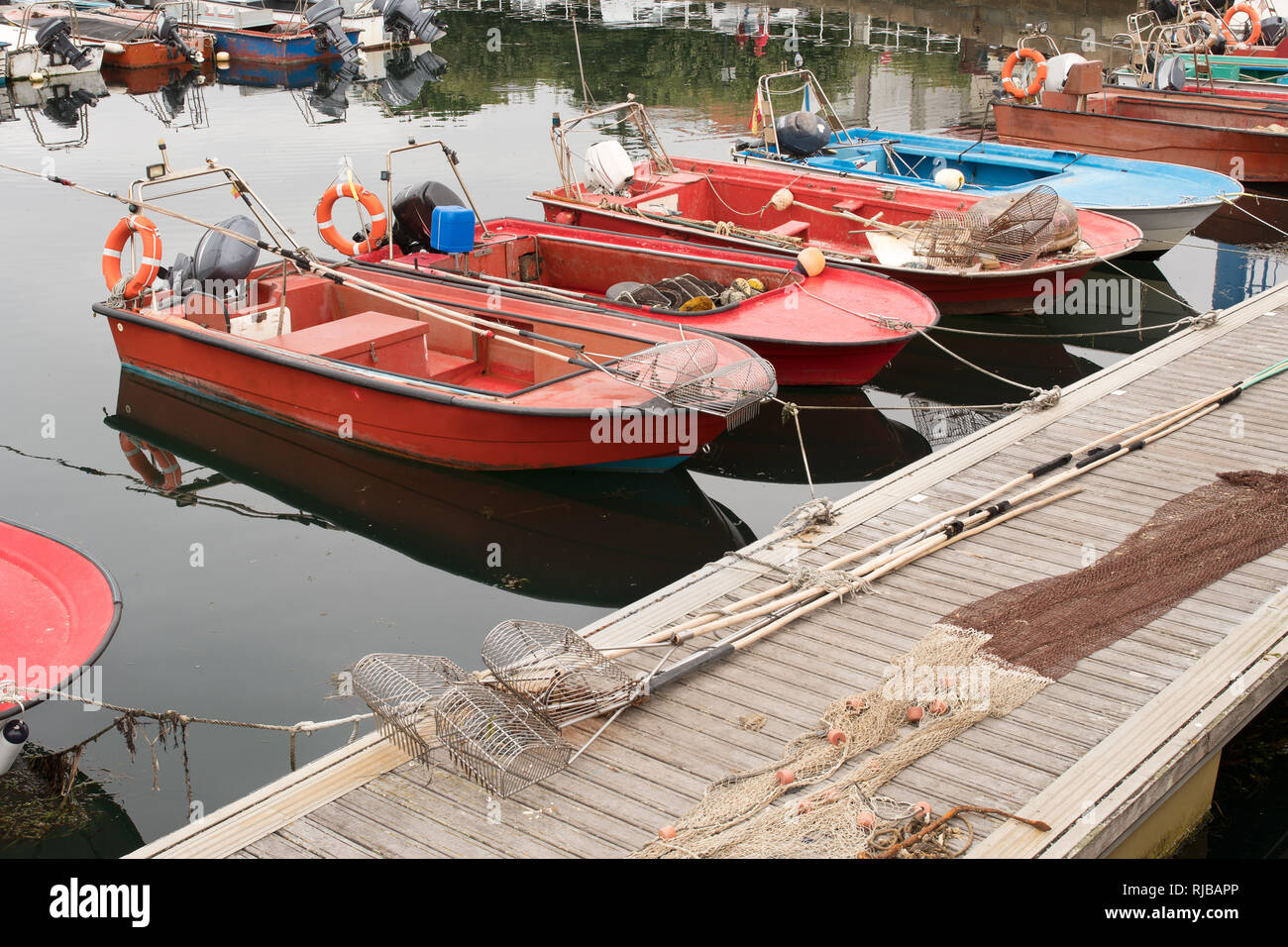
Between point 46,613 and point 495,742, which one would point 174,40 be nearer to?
point 46,613

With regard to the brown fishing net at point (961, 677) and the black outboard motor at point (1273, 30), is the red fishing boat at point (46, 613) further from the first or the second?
the black outboard motor at point (1273, 30)

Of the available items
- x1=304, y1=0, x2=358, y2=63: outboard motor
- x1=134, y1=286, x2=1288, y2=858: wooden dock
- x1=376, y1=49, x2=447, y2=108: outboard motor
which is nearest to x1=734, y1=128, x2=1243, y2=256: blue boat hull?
x1=134, y1=286, x2=1288, y2=858: wooden dock

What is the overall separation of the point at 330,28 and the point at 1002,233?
2423cm

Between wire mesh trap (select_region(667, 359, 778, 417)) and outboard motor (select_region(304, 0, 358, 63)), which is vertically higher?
outboard motor (select_region(304, 0, 358, 63))

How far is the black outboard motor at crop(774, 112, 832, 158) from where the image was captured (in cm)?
1574

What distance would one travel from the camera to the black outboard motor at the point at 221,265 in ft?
35.1

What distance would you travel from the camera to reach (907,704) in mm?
5367

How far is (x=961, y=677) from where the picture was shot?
555cm

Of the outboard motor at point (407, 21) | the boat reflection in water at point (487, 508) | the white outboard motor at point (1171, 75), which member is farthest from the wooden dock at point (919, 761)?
the outboard motor at point (407, 21)

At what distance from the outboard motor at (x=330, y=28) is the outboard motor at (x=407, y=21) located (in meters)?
1.79

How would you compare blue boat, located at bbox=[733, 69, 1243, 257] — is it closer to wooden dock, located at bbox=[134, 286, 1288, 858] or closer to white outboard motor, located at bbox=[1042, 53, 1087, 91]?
white outboard motor, located at bbox=[1042, 53, 1087, 91]

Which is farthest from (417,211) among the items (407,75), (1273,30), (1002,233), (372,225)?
(1273,30)

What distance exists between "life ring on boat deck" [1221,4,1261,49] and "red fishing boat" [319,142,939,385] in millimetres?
16700

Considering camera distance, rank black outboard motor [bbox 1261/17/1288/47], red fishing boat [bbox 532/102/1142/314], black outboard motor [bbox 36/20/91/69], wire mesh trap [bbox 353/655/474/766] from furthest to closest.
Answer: black outboard motor [bbox 36/20/91/69], black outboard motor [bbox 1261/17/1288/47], red fishing boat [bbox 532/102/1142/314], wire mesh trap [bbox 353/655/474/766]
